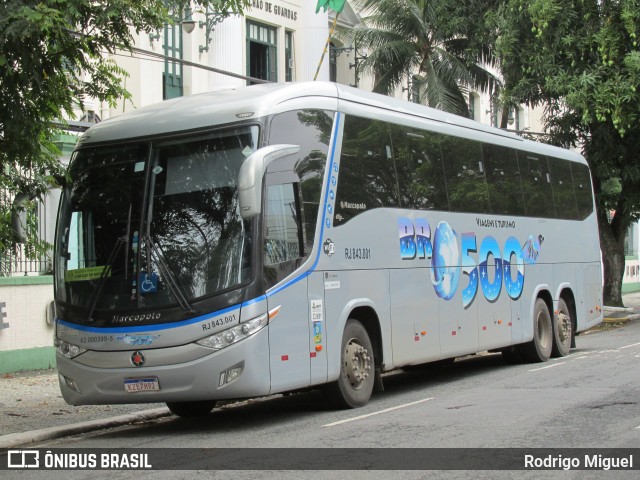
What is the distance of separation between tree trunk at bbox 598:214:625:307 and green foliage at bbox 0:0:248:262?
21143mm

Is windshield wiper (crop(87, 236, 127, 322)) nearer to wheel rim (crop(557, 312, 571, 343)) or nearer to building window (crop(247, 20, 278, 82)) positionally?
wheel rim (crop(557, 312, 571, 343))

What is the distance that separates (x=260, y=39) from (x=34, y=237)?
694 inches

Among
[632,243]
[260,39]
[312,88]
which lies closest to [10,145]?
[312,88]

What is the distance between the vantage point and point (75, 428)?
38.3 ft

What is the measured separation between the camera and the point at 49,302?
17453 millimetres

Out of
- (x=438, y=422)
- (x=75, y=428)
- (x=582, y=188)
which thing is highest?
(x=582, y=188)

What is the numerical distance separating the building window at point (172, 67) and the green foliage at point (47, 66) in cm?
1389

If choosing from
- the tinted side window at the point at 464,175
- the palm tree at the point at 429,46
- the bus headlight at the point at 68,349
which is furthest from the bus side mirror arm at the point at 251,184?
the palm tree at the point at 429,46

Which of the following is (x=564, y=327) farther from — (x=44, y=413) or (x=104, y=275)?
(x=104, y=275)

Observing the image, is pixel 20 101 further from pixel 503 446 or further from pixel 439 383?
pixel 439 383

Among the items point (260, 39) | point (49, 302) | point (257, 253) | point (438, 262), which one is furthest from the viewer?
point (260, 39)

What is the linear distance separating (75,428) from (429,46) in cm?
2004

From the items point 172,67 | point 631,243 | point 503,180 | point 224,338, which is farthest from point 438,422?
point 631,243

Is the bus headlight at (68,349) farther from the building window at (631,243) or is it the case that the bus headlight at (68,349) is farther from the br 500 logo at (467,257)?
the building window at (631,243)
